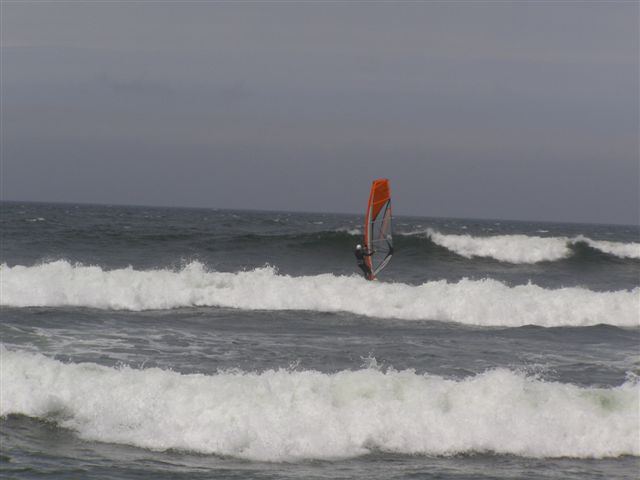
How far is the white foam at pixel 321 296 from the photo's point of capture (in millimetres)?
15859

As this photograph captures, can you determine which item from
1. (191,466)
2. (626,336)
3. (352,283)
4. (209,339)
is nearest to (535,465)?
(191,466)

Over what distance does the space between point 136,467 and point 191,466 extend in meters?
0.43

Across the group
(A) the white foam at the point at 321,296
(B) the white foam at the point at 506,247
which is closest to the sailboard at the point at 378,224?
(A) the white foam at the point at 321,296

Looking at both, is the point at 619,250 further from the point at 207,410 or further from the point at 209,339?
the point at 207,410

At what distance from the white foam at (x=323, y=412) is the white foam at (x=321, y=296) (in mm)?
7425

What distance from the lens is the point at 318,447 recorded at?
7.12 m

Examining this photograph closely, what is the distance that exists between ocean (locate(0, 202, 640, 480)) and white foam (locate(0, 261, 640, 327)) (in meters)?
0.05

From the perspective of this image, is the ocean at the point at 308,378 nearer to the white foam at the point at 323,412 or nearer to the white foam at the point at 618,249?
the white foam at the point at 323,412

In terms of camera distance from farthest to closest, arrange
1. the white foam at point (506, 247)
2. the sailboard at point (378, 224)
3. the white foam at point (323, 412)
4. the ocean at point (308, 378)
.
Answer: the white foam at point (506, 247)
the sailboard at point (378, 224)
the white foam at point (323, 412)
the ocean at point (308, 378)

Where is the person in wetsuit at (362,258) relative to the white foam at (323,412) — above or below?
above

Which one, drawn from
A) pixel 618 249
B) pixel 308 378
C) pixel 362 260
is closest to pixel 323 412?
pixel 308 378

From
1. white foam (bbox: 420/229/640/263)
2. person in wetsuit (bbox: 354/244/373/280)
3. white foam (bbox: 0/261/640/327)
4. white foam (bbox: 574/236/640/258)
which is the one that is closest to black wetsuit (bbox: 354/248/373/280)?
person in wetsuit (bbox: 354/244/373/280)

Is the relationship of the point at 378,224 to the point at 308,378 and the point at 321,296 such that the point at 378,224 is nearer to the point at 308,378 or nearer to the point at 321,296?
the point at 321,296

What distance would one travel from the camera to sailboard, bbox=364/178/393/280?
15195mm
